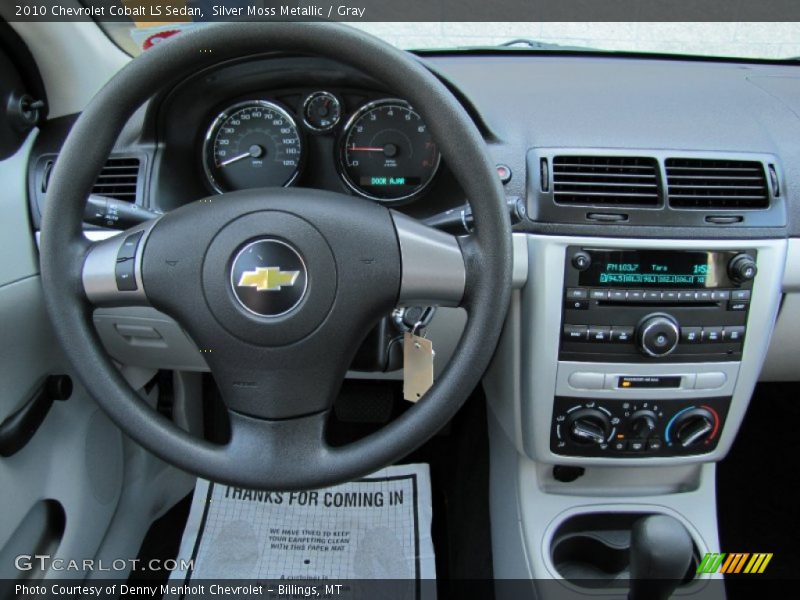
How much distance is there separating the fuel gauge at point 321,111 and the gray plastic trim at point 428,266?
0.39m

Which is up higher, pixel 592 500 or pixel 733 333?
pixel 733 333

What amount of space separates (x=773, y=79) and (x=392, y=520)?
4.02 feet

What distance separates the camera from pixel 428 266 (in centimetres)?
79

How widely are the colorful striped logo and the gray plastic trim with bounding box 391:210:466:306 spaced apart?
77 centimetres

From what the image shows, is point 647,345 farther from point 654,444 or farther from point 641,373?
point 654,444

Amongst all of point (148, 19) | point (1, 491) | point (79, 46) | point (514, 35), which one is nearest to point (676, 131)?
point (514, 35)

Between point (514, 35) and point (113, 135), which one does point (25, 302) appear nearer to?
point (113, 135)

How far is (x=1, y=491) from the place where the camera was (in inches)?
42.9

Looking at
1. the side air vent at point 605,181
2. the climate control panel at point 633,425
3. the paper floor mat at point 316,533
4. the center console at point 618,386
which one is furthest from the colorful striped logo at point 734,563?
the side air vent at point 605,181

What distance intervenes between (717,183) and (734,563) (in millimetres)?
942

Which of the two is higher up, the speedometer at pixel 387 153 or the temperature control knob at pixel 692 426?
the speedometer at pixel 387 153

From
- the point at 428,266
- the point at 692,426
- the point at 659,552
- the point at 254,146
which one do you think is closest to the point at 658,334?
the point at 692,426

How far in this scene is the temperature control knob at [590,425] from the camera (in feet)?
3.67

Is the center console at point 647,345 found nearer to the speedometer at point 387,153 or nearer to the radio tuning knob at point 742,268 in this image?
the radio tuning knob at point 742,268
